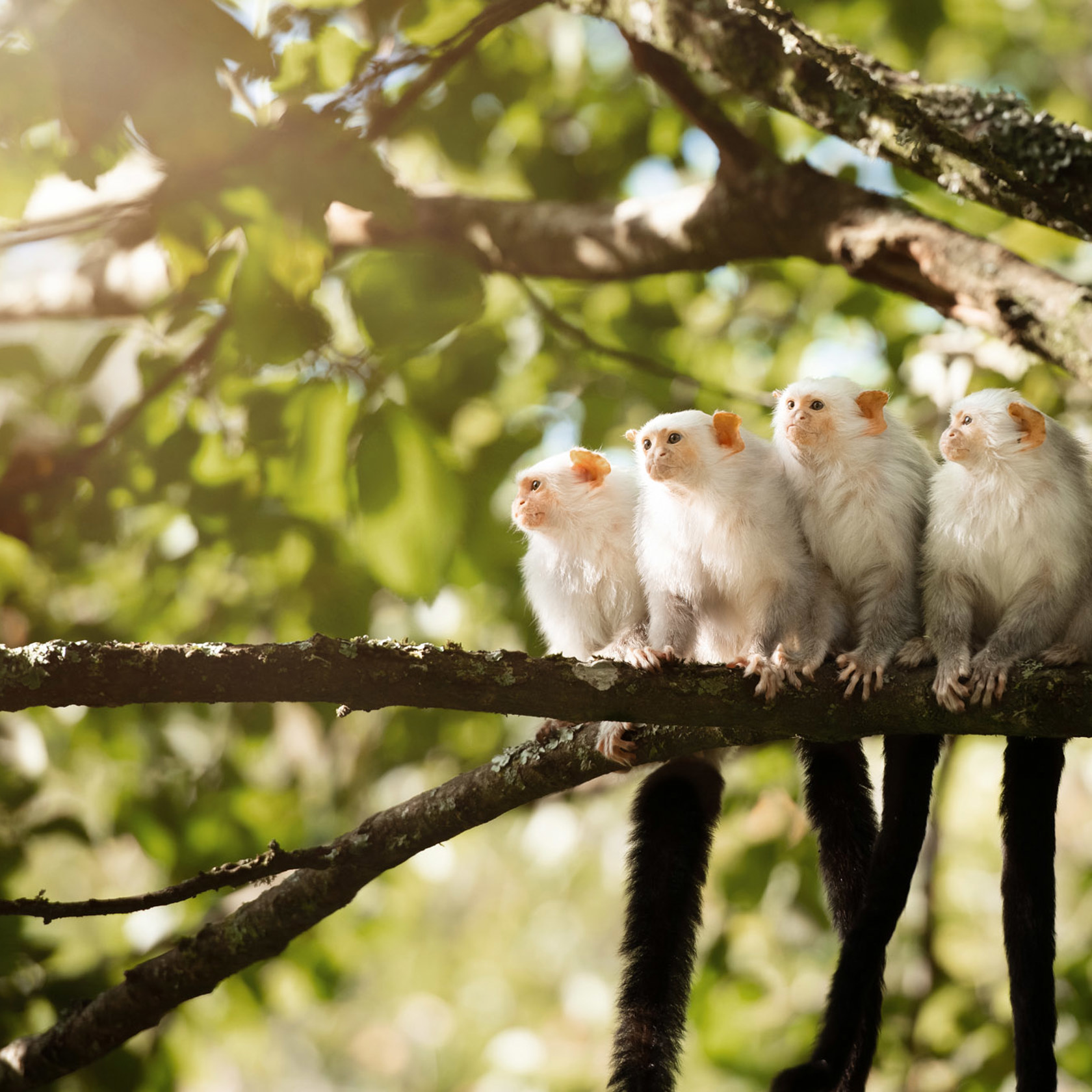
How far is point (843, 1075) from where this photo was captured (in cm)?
208

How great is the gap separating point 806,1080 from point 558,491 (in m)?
1.66

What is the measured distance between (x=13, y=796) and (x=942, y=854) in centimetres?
395

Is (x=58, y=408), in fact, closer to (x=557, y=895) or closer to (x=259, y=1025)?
(x=259, y=1025)

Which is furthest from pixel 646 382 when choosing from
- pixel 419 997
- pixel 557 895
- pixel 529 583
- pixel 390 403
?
pixel 419 997

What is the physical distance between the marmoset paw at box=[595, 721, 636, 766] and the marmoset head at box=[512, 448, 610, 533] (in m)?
0.81

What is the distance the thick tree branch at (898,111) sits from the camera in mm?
2525

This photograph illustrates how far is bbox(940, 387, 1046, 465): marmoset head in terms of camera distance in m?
2.32

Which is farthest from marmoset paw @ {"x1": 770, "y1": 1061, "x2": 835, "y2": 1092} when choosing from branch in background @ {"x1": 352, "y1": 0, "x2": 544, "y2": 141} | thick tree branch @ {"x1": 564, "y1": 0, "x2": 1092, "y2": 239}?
branch in background @ {"x1": 352, "y1": 0, "x2": 544, "y2": 141}

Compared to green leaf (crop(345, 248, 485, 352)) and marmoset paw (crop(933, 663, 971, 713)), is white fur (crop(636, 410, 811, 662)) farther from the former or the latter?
green leaf (crop(345, 248, 485, 352))

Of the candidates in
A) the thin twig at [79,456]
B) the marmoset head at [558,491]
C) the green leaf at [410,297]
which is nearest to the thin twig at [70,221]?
the thin twig at [79,456]

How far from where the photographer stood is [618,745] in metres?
2.34

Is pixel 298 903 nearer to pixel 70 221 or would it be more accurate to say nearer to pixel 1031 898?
pixel 1031 898

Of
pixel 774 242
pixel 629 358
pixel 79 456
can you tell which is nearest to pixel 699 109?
pixel 774 242

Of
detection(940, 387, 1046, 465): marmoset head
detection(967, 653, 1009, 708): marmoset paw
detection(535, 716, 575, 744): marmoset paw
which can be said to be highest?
detection(940, 387, 1046, 465): marmoset head
